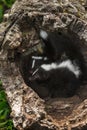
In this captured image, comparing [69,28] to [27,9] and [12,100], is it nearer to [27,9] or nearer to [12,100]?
[27,9]

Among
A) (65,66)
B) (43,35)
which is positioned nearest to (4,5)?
(43,35)

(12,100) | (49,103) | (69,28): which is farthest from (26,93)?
(69,28)

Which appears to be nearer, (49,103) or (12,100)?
(12,100)

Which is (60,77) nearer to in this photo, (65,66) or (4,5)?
(65,66)

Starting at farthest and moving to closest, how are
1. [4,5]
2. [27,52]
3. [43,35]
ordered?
[4,5], [43,35], [27,52]

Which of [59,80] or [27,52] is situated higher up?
[27,52]

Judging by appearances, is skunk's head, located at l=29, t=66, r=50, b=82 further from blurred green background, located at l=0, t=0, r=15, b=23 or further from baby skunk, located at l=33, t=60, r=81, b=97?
blurred green background, located at l=0, t=0, r=15, b=23

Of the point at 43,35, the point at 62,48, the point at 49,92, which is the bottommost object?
the point at 49,92
